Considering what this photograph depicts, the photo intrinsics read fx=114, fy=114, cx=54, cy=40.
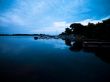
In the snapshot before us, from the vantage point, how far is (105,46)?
1474 inches

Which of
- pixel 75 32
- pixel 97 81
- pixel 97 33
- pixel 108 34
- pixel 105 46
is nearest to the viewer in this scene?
pixel 97 81

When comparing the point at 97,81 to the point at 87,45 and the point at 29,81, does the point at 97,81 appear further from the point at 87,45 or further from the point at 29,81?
the point at 87,45

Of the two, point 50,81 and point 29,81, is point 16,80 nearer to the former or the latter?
point 29,81

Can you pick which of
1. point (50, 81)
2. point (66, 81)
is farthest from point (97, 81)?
point (50, 81)

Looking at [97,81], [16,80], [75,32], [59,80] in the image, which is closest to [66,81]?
[59,80]

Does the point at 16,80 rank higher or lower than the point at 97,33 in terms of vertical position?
lower

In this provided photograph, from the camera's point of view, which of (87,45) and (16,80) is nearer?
(16,80)

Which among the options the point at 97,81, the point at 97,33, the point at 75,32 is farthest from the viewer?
the point at 75,32

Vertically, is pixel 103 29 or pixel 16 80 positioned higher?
pixel 103 29

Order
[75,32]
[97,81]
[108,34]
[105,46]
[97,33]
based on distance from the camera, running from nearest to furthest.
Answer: [97,81] → [105,46] → [108,34] → [97,33] → [75,32]

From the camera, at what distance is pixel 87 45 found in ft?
127

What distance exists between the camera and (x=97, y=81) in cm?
1104

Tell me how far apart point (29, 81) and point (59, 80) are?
9.64 feet

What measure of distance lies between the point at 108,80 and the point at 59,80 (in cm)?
478
